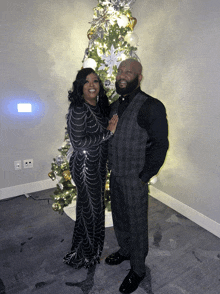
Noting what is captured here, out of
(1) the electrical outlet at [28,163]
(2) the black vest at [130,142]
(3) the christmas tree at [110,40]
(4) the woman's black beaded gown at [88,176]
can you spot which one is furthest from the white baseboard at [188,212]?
(1) the electrical outlet at [28,163]

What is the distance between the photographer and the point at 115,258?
1893 millimetres

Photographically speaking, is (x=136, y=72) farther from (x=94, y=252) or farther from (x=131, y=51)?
(x=94, y=252)

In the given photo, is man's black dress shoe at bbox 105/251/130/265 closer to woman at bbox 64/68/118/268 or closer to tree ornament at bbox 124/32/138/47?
woman at bbox 64/68/118/268

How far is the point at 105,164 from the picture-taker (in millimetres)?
1710

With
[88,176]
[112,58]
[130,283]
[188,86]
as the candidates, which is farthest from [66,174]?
[188,86]

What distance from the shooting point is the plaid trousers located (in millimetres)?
1541

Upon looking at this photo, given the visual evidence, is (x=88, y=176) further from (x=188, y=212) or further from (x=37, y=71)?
(x=37, y=71)

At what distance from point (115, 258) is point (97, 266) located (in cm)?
17

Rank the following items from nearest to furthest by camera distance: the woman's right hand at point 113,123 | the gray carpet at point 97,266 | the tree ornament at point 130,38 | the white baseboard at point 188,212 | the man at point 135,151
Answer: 1. the man at point 135,151
2. the woman's right hand at point 113,123
3. the gray carpet at point 97,266
4. the tree ornament at point 130,38
5. the white baseboard at point 188,212

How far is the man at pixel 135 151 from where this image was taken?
56.6 inches

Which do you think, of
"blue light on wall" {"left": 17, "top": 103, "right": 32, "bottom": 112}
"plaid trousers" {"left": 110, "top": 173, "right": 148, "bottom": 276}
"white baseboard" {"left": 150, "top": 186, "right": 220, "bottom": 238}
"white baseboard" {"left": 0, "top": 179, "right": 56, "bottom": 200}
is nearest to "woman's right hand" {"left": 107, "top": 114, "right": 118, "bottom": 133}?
"plaid trousers" {"left": 110, "top": 173, "right": 148, "bottom": 276}

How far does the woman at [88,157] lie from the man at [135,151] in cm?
11

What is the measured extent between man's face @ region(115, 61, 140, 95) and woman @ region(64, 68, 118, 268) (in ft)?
→ 0.55

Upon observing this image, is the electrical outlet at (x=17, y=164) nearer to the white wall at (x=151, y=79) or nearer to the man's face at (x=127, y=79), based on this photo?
the white wall at (x=151, y=79)
